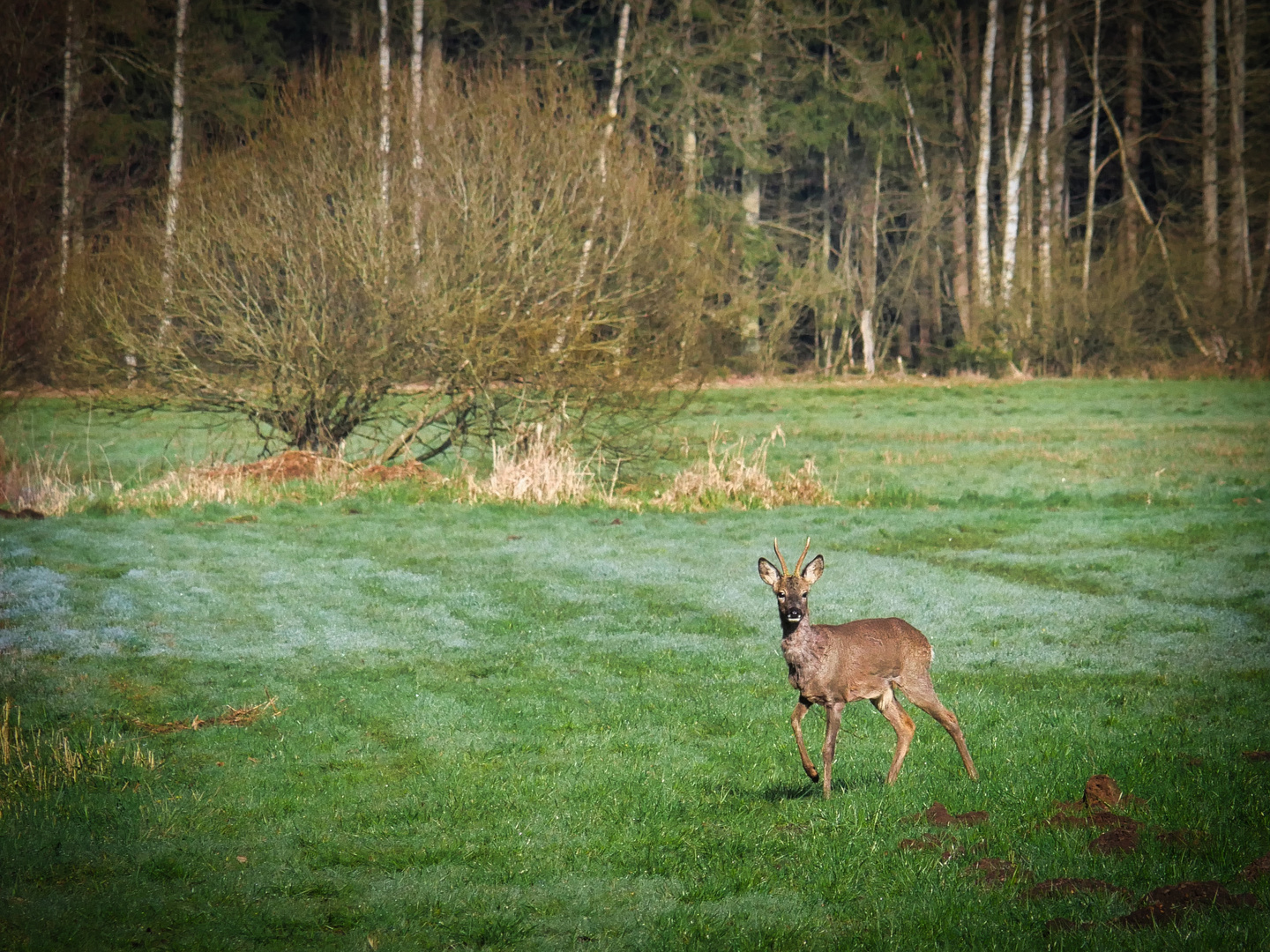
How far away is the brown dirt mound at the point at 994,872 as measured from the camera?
592cm

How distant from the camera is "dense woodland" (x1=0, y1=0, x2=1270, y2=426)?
19953mm

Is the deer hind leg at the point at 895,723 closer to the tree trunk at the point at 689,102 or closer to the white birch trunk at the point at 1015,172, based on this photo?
the tree trunk at the point at 689,102

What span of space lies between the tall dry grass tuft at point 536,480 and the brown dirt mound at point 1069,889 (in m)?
13.6

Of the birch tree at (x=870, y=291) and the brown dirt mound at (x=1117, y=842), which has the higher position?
the birch tree at (x=870, y=291)

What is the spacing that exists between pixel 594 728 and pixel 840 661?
3.08 metres

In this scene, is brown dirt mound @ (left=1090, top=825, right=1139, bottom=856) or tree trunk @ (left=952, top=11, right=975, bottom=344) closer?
brown dirt mound @ (left=1090, top=825, right=1139, bottom=856)

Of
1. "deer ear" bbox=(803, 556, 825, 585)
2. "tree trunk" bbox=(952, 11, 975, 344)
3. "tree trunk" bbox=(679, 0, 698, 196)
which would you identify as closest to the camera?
"deer ear" bbox=(803, 556, 825, 585)

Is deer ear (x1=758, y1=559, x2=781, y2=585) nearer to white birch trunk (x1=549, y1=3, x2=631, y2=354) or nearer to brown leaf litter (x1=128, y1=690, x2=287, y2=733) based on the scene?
brown leaf litter (x1=128, y1=690, x2=287, y2=733)

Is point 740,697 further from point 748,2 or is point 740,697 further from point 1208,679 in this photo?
point 748,2

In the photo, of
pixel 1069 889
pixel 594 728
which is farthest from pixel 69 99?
pixel 1069 889

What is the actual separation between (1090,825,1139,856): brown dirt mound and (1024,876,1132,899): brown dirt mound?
36 cm

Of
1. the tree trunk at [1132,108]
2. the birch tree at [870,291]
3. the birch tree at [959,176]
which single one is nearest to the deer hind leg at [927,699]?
the birch tree at [870,291]

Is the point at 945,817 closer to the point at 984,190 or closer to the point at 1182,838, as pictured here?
the point at 1182,838

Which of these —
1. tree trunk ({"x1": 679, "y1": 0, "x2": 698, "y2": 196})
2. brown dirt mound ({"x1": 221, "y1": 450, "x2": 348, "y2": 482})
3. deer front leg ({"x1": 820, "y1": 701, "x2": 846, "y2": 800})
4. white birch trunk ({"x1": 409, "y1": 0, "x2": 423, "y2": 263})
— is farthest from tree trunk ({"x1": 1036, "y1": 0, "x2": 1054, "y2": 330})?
deer front leg ({"x1": 820, "y1": 701, "x2": 846, "y2": 800})
